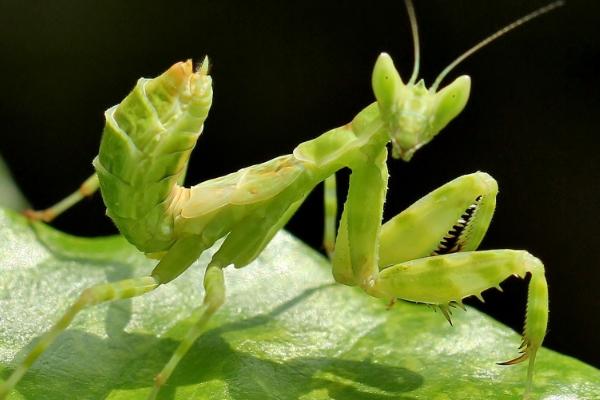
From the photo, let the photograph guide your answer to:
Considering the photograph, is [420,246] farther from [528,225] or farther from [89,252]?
[528,225]

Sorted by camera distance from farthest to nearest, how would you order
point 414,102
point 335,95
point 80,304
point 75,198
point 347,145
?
1. point 335,95
2. point 75,198
3. point 347,145
4. point 414,102
5. point 80,304

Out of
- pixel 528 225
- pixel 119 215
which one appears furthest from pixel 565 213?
pixel 119 215

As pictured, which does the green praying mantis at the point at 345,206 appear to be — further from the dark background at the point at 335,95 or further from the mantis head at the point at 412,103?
the dark background at the point at 335,95

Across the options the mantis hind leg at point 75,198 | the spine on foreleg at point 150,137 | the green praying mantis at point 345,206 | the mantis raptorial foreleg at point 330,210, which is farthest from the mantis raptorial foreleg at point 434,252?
the mantis hind leg at point 75,198

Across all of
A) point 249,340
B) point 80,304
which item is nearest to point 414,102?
point 249,340

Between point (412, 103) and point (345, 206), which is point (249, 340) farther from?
point (412, 103)

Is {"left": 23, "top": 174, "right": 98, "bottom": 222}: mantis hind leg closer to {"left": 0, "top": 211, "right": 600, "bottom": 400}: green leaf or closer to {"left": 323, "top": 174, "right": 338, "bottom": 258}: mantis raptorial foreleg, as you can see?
{"left": 0, "top": 211, "right": 600, "bottom": 400}: green leaf
